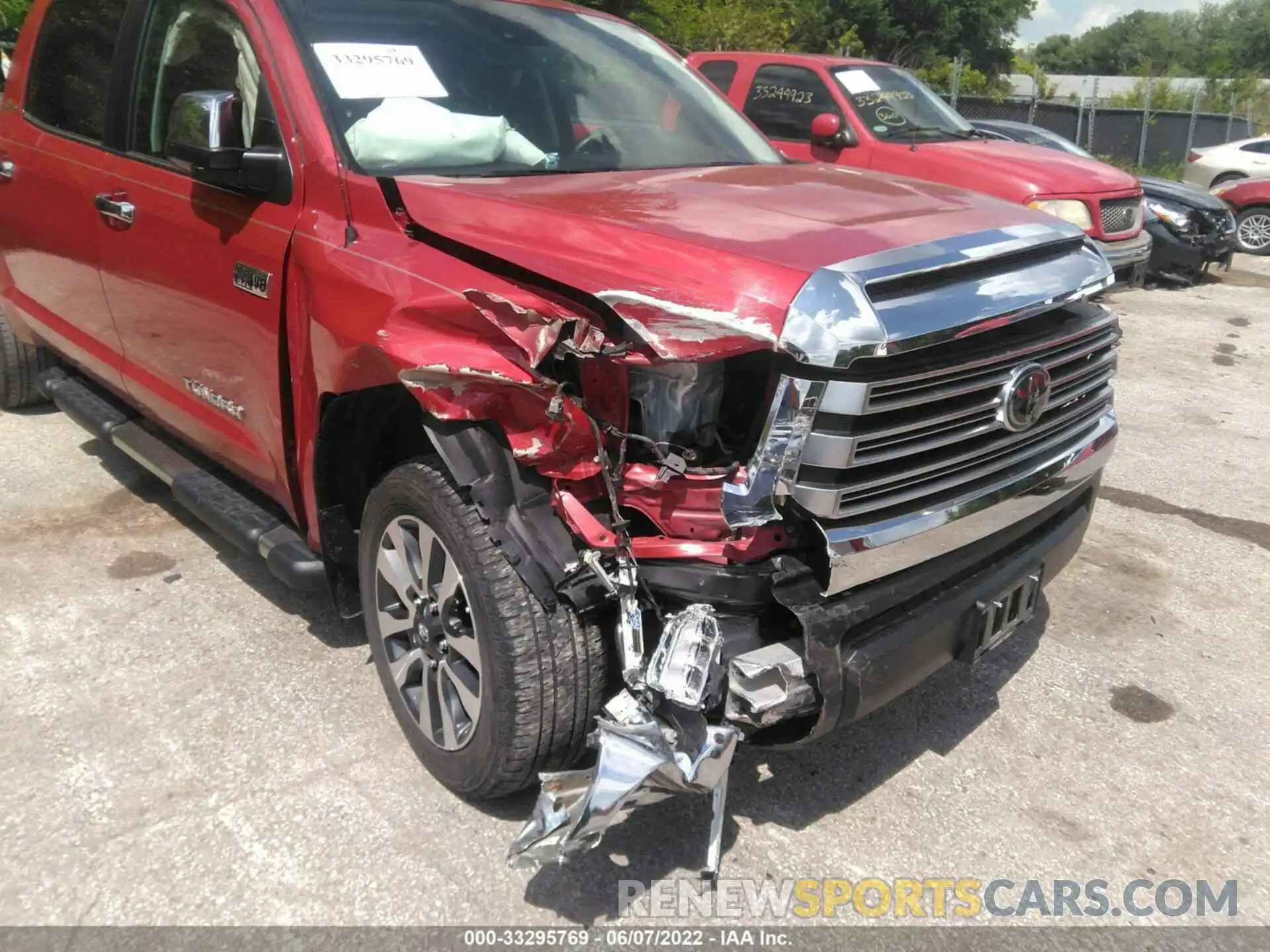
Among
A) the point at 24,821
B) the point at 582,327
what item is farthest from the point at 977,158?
the point at 24,821

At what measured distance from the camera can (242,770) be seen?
280 centimetres

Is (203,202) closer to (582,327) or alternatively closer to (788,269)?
(582,327)

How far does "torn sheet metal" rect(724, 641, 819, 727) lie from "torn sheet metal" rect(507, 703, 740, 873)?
0.21 ft

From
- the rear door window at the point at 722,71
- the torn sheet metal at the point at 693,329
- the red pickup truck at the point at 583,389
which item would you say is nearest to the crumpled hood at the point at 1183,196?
the rear door window at the point at 722,71

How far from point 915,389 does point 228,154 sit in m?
1.92

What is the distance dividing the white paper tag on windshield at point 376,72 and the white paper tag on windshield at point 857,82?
6.17m

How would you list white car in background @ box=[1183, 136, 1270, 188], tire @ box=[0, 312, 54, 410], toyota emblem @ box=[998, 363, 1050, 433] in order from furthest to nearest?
white car in background @ box=[1183, 136, 1270, 188], tire @ box=[0, 312, 54, 410], toyota emblem @ box=[998, 363, 1050, 433]

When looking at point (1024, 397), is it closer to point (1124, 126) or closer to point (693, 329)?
point (693, 329)

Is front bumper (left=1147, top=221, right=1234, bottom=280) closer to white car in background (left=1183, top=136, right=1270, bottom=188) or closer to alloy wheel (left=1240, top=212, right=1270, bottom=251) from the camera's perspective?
alloy wheel (left=1240, top=212, right=1270, bottom=251)

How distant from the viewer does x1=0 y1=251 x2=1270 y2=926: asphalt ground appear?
2461 mm

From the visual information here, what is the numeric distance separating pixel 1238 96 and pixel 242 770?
4053 cm

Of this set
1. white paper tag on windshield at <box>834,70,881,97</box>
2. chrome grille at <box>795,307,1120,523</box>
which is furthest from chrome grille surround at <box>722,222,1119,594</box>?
white paper tag on windshield at <box>834,70,881,97</box>

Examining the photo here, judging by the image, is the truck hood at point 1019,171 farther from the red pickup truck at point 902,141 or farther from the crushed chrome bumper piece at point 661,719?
the crushed chrome bumper piece at point 661,719

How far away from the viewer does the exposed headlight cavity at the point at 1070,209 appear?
793cm
